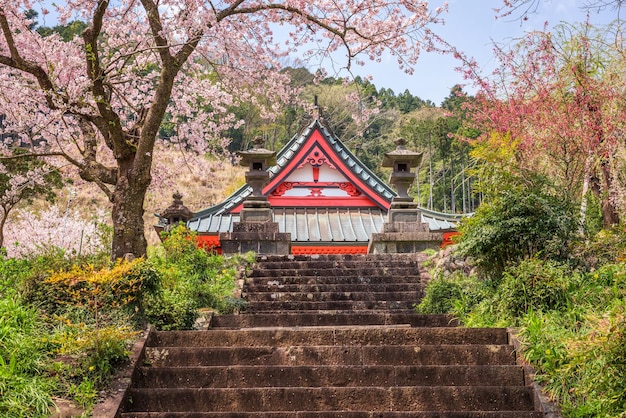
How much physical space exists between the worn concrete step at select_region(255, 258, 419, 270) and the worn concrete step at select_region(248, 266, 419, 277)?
0.81 ft

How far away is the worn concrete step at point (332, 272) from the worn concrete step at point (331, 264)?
247 mm

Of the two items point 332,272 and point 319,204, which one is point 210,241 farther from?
point 332,272

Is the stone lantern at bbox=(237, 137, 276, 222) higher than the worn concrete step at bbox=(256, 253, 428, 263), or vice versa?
the stone lantern at bbox=(237, 137, 276, 222)

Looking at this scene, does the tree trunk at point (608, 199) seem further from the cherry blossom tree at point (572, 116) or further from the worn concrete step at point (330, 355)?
the worn concrete step at point (330, 355)

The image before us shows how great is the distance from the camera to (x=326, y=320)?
27.9ft

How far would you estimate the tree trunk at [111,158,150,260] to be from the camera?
8656 millimetres

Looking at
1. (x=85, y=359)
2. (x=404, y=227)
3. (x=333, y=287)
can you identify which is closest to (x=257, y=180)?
(x=404, y=227)

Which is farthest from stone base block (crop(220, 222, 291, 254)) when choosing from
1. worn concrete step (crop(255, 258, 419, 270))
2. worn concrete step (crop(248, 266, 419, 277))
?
worn concrete step (crop(248, 266, 419, 277))

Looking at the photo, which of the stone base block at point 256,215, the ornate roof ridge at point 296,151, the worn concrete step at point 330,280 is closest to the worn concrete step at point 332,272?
the worn concrete step at point 330,280

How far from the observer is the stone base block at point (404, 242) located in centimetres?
1346

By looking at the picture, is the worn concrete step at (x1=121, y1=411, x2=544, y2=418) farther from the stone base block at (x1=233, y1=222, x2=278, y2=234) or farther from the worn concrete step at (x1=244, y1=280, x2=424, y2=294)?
the stone base block at (x1=233, y1=222, x2=278, y2=234)

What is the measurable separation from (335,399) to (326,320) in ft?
10.5

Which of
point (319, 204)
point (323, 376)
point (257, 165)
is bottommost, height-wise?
point (323, 376)

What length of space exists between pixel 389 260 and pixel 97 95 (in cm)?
634
